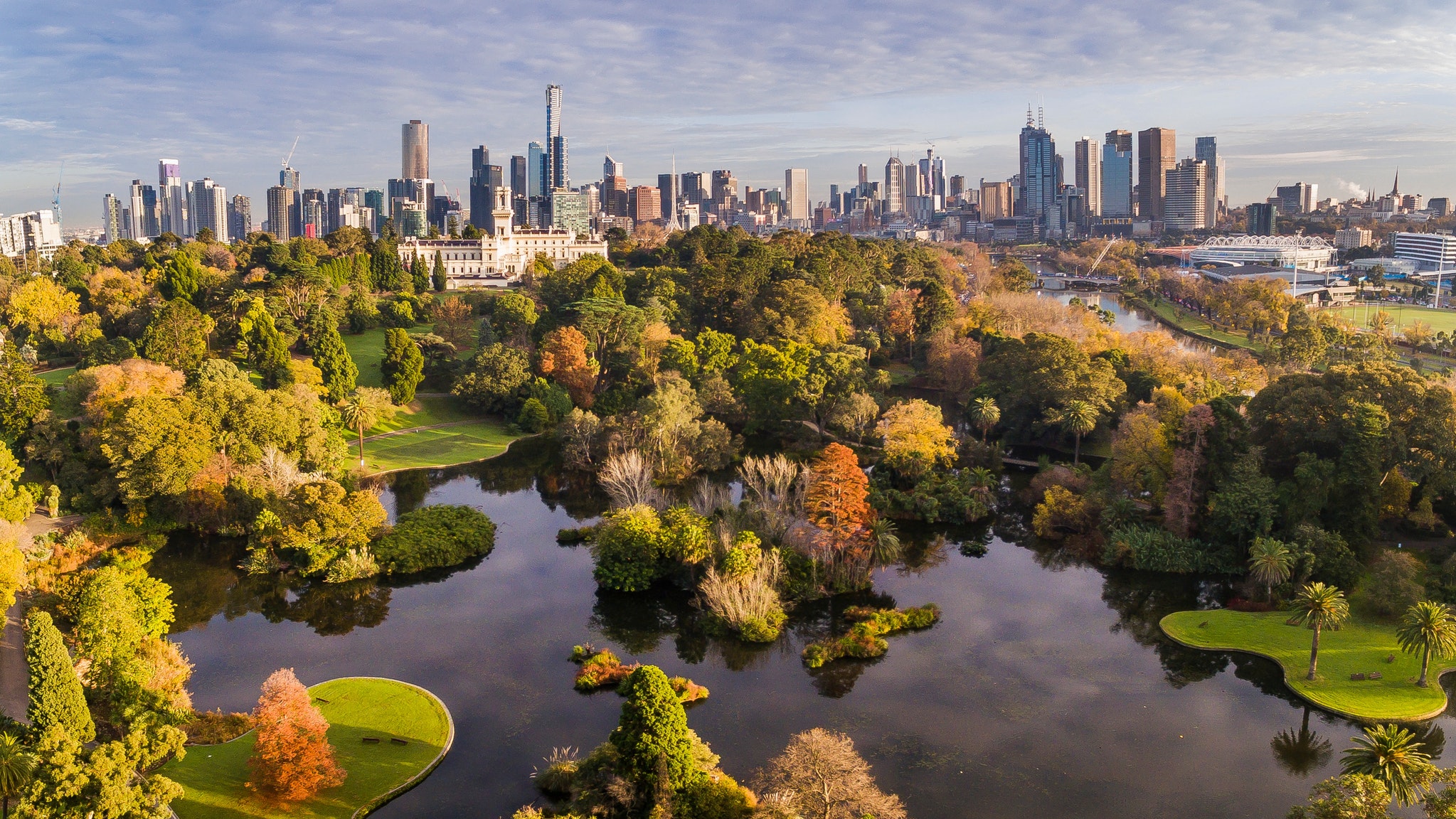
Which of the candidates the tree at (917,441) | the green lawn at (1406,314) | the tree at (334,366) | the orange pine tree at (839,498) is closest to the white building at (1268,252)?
the green lawn at (1406,314)

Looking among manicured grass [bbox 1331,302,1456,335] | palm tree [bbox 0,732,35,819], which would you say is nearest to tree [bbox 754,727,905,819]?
palm tree [bbox 0,732,35,819]

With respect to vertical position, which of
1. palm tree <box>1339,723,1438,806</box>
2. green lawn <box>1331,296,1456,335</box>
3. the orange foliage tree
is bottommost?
palm tree <box>1339,723,1438,806</box>

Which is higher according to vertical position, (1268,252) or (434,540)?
(1268,252)

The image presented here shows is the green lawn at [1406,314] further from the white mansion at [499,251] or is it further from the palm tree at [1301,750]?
the white mansion at [499,251]

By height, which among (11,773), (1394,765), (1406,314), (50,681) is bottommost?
(1394,765)

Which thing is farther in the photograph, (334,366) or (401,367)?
(401,367)

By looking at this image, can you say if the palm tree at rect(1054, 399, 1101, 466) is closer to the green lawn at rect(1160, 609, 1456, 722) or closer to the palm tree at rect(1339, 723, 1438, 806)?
the green lawn at rect(1160, 609, 1456, 722)

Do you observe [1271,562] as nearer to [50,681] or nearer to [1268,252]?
[50,681]

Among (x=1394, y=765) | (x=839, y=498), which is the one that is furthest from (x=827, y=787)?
(x=839, y=498)
